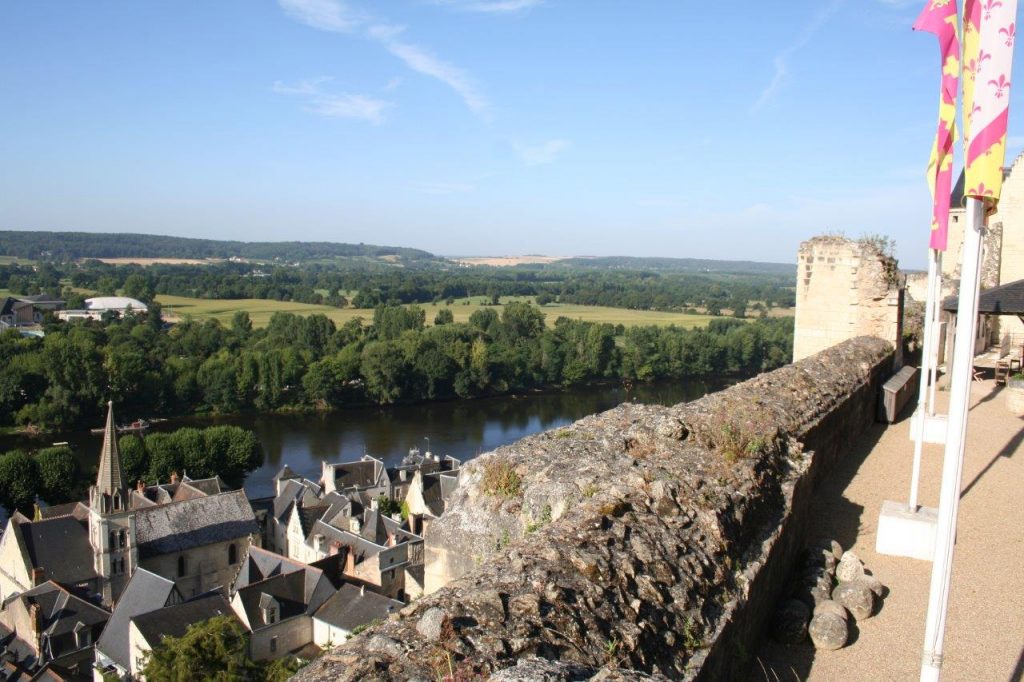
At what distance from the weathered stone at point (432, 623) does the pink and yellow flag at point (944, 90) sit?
157 inches

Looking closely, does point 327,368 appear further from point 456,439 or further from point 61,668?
point 61,668

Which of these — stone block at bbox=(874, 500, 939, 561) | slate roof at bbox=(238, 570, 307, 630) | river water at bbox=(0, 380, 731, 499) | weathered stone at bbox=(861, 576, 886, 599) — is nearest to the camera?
weathered stone at bbox=(861, 576, 886, 599)

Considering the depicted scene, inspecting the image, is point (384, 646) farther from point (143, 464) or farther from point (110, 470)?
point (143, 464)

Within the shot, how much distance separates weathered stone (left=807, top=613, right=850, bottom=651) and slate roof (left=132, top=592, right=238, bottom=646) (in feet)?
56.6

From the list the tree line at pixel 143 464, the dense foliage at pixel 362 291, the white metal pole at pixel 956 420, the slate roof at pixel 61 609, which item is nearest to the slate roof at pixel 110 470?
the slate roof at pixel 61 609

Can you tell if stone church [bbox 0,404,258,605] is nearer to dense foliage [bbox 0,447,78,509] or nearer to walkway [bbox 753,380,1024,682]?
dense foliage [bbox 0,447,78,509]

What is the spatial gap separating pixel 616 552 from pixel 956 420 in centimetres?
158

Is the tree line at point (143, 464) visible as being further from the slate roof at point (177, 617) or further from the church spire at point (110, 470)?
the slate roof at point (177, 617)

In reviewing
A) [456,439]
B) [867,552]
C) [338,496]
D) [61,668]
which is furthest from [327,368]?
[867,552]

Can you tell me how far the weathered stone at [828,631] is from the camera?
15.2ft

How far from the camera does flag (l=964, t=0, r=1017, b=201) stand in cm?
278

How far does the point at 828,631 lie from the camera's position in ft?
15.3

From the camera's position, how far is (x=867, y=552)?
5.99m

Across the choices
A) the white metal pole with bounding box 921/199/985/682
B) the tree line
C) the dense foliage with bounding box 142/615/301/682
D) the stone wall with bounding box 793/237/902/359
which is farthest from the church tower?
the white metal pole with bounding box 921/199/985/682
